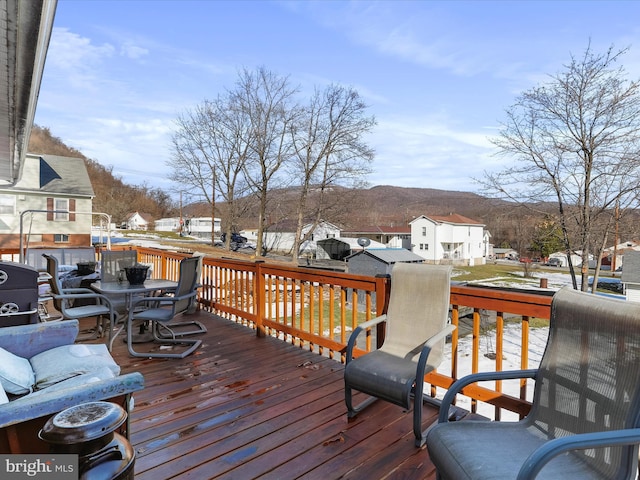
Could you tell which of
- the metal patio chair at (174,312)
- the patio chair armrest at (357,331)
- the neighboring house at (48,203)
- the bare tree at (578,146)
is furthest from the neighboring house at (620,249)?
the neighboring house at (48,203)

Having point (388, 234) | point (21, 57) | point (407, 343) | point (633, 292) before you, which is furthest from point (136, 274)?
→ point (388, 234)

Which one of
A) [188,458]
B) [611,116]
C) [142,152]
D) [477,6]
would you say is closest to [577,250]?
[611,116]

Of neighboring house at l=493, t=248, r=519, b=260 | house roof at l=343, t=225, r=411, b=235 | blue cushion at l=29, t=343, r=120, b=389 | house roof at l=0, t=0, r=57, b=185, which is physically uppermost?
house roof at l=0, t=0, r=57, b=185

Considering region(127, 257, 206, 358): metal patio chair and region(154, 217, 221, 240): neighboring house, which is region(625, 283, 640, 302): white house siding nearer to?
region(127, 257, 206, 358): metal patio chair

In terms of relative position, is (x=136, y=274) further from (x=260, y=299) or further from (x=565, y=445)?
(x=565, y=445)

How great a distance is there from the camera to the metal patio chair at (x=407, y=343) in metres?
2.32

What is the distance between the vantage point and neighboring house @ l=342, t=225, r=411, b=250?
136 ft

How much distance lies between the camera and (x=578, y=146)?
472 inches

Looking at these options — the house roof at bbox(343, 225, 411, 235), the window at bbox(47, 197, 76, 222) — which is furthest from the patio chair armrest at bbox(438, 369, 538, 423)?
the house roof at bbox(343, 225, 411, 235)

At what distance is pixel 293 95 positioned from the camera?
21.4 m

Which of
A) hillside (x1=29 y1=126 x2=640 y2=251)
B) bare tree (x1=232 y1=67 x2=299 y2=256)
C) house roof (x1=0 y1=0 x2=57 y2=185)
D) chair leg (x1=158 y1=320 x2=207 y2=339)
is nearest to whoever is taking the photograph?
house roof (x1=0 y1=0 x2=57 y2=185)

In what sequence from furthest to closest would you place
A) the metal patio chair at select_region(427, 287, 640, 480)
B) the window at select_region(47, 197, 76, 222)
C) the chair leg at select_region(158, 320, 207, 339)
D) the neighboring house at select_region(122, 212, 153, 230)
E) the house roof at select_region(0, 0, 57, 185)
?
the neighboring house at select_region(122, 212, 153, 230) → the window at select_region(47, 197, 76, 222) → the chair leg at select_region(158, 320, 207, 339) → the house roof at select_region(0, 0, 57, 185) → the metal patio chair at select_region(427, 287, 640, 480)

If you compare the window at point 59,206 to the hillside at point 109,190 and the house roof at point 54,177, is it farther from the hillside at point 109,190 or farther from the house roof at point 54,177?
the hillside at point 109,190

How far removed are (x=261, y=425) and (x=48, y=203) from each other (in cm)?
2022
